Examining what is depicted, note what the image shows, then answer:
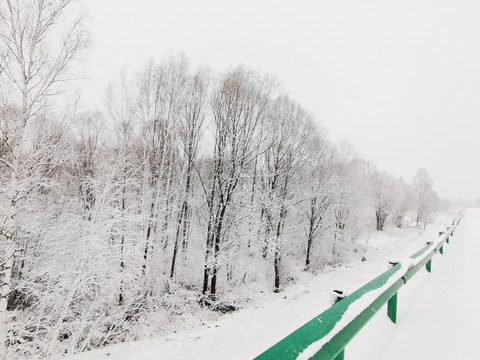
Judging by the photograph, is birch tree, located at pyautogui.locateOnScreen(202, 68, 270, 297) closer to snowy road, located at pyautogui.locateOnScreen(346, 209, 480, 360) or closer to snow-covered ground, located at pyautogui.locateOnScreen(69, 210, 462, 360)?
snow-covered ground, located at pyautogui.locateOnScreen(69, 210, 462, 360)

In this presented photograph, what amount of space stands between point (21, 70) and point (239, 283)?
15316 millimetres

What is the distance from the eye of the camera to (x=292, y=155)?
53.2 feet

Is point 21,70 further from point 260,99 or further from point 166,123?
point 260,99

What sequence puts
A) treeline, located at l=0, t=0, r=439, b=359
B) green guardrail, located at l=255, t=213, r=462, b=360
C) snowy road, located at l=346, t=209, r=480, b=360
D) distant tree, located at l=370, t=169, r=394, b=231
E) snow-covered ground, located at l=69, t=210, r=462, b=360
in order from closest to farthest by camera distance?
green guardrail, located at l=255, t=213, r=462, b=360 < snowy road, located at l=346, t=209, r=480, b=360 < snow-covered ground, located at l=69, t=210, r=462, b=360 < treeline, located at l=0, t=0, r=439, b=359 < distant tree, located at l=370, t=169, r=394, b=231

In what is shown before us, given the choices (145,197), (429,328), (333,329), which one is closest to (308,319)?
(429,328)

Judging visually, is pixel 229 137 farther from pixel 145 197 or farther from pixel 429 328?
pixel 429 328

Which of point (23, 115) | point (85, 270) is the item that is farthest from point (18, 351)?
point (23, 115)

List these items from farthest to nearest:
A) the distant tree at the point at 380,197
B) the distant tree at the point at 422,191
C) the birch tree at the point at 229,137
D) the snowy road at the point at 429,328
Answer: the distant tree at the point at 422,191
the distant tree at the point at 380,197
the birch tree at the point at 229,137
the snowy road at the point at 429,328

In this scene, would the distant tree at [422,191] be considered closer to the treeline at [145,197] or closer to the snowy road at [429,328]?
the treeline at [145,197]

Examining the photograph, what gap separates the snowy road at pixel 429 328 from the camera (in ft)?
7.54

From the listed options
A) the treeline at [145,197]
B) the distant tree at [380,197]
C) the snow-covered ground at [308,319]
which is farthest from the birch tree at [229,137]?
the distant tree at [380,197]

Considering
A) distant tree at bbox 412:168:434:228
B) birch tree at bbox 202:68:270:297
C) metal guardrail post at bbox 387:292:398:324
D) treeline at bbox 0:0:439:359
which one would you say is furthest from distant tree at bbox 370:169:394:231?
metal guardrail post at bbox 387:292:398:324

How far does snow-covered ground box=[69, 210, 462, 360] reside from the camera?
2512mm

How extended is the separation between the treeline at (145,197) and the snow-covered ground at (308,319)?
208 cm
